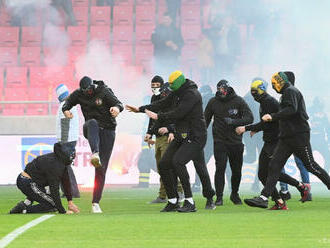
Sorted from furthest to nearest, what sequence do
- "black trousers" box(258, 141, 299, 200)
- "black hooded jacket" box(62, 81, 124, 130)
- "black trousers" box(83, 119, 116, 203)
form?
"black trousers" box(258, 141, 299, 200), "black hooded jacket" box(62, 81, 124, 130), "black trousers" box(83, 119, 116, 203)

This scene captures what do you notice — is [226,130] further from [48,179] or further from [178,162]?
[48,179]

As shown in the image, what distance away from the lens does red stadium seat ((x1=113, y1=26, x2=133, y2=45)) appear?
21797mm

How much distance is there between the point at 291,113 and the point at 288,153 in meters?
0.51

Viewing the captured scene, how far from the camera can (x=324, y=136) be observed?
17.5m

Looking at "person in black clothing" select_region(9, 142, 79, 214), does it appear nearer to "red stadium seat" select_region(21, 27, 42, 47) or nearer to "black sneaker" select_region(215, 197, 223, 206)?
"black sneaker" select_region(215, 197, 223, 206)

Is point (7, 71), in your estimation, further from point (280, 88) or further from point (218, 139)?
point (280, 88)

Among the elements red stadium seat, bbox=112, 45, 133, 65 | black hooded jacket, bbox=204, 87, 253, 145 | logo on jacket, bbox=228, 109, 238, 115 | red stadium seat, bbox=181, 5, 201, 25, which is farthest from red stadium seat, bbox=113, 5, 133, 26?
logo on jacket, bbox=228, 109, 238, 115

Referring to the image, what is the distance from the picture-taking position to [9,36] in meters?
22.1

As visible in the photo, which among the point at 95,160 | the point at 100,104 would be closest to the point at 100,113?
the point at 100,104

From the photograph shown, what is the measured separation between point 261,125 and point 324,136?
9347 millimetres

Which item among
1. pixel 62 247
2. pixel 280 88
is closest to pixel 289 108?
pixel 280 88

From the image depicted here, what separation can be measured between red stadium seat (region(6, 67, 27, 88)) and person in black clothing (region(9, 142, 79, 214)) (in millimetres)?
13251

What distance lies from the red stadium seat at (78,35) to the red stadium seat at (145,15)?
156cm

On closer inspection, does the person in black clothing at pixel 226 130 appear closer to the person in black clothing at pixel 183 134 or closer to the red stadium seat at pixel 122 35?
the person in black clothing at pixel 183 134
